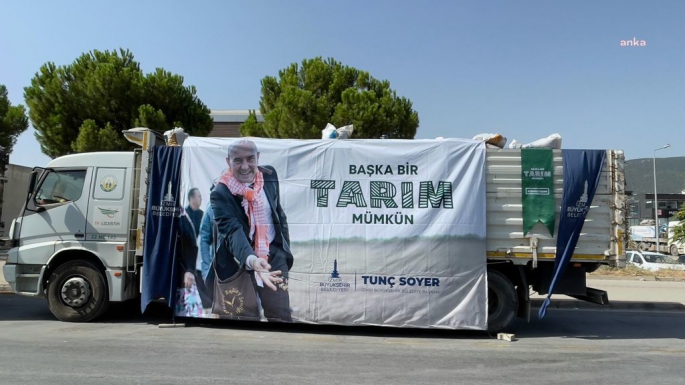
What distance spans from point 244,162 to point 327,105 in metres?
9.26

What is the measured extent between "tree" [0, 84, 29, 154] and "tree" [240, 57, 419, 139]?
13176mm

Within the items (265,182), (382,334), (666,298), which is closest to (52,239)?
(265,182)

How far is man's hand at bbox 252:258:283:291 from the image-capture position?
24.7ft

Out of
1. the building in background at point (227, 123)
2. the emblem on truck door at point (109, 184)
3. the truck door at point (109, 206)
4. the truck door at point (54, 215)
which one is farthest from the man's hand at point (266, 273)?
the building in background at point (227, 123)

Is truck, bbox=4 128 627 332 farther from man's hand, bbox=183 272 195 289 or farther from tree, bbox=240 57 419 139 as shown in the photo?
A: tree, bbox=240 57 419 139

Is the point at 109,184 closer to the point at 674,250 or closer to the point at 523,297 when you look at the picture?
the point at 523,297

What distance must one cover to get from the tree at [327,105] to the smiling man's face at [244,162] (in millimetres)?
8384

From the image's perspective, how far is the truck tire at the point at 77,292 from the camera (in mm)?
7911

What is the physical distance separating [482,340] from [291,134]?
10.5 meters

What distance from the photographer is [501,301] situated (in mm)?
7566

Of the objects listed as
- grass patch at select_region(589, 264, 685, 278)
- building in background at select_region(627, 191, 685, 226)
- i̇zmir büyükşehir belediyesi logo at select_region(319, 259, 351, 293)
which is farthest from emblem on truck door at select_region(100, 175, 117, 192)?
building in background at select_region(627, 191, 685, 226)

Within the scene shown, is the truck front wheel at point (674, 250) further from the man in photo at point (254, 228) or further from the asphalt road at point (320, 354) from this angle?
the man in photo at point (254, 228)

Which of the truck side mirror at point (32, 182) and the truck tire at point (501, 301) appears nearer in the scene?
the truck tire at point (501, 301)

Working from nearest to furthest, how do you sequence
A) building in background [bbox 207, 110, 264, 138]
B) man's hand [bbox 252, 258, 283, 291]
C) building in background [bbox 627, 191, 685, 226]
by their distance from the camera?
man's hand [bbox 252, 258, 283, 291]
building in background [bbox 207, 110, 264, 138]
building in background [bbox 627, 191, 685, 226]
